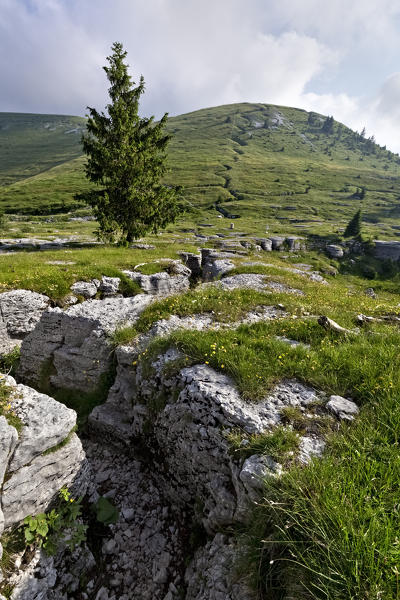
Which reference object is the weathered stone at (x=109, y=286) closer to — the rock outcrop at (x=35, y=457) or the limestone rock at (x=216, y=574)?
the rock outcrop at (x=35, y=457)

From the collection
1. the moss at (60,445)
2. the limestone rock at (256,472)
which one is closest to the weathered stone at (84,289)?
the moss at (60,445)

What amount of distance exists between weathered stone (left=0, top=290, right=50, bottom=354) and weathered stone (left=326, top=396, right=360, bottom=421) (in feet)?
42.3

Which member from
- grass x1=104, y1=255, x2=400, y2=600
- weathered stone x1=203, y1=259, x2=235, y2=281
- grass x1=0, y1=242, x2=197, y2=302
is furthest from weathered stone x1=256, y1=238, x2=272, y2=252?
grass x1=104, y1=255, x2=400, y2=600

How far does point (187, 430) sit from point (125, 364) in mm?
3634

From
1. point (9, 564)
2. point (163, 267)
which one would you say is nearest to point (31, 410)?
point (9, 564)

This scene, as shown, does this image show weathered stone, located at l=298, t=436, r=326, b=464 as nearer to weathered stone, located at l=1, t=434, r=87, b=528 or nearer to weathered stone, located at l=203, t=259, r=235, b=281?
weathered stone, located at l=1, t=434, r=87, b=528

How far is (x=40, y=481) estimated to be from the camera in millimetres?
5617

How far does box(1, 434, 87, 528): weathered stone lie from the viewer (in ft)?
16.9

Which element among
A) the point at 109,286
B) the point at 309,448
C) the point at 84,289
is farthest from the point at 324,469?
the point at 109,286

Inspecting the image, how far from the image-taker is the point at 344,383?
602 cm

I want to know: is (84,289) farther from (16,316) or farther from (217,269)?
(217,269)

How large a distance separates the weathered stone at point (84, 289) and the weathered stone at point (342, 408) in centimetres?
1354

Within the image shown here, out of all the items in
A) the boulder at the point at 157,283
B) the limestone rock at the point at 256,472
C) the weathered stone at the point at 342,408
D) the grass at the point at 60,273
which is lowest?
the boulder at the point at 157,283

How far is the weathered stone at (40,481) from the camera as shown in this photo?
514 centimetres
